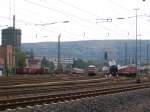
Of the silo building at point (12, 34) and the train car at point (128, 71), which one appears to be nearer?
the train car at point (128, 71)

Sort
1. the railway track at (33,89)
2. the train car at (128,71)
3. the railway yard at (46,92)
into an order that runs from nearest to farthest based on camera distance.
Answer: the railway yard at (46,92)
the railway track at (33,89)
the train car at (128,71)

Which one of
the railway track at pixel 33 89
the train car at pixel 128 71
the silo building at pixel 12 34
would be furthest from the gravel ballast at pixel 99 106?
the train car at pixel 128 71

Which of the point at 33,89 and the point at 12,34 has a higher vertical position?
the point at 12,34

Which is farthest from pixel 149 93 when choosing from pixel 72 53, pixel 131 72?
pixel 72 53

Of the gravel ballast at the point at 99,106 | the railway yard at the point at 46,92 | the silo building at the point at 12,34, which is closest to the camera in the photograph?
the gravel ballast at the point at 99,106

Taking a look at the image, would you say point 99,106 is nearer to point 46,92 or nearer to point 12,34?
point 46,92

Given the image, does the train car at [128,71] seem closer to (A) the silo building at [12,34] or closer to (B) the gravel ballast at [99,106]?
(A) the silo building at [12,34]

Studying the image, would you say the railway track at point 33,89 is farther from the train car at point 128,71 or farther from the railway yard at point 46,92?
the train car at point 128,71

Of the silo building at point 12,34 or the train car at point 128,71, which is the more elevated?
the silo building at point 12,34

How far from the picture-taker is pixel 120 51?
169375 mm

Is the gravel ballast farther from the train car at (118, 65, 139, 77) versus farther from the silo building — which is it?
the train car at (118, 65, 139, 77)

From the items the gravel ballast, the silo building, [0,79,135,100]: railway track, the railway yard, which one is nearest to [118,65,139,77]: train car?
the silo building

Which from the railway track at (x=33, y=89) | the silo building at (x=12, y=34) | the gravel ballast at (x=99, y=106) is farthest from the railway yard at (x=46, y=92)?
the silo building at (x=12, y=34)

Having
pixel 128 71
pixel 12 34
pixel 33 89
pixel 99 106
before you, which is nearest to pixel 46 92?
pixel 33 89
